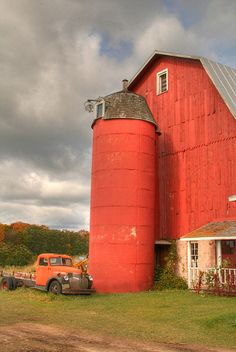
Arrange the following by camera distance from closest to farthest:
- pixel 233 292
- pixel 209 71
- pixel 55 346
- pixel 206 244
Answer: pixel 55 346, pixel 233 292, pixel 206 244, pixel 209 71

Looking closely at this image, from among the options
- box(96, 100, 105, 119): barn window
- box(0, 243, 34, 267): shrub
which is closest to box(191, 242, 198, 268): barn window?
box(96, 100, 105, 119): barn window

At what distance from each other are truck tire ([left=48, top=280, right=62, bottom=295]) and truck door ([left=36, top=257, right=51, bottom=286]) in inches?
24.0

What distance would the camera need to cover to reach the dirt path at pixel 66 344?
8.94 m

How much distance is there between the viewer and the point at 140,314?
14.1 meters

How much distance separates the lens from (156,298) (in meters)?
18.2

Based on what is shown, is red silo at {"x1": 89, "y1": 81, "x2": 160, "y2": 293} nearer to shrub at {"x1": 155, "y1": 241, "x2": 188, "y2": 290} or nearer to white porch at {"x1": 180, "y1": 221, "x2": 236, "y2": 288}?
shrub at {"x1": 155, "y1": 241, "x2": 188, "y2": 290}

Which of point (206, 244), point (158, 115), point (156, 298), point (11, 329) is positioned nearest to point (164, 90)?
point (158, 115)

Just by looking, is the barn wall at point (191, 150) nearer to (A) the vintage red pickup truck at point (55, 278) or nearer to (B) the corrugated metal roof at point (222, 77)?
(B) the corrugated metal roof at point (222, 77)

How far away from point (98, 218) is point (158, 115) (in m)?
7.78

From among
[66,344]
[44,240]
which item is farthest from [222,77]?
[44,240]

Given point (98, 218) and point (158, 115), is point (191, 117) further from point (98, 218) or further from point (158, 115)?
point (98, 218)

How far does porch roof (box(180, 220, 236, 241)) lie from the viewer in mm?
18719

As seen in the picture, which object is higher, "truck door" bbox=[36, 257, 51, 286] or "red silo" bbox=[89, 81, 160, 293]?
"red silo" bbox=[89, 81, 160, 293]

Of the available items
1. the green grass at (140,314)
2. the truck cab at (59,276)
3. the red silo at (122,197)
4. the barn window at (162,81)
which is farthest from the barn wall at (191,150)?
the truck cab at (59,276)
